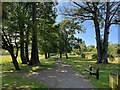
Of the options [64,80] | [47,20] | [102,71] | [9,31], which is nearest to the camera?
[64,80]

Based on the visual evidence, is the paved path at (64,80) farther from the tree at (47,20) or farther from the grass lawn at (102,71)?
the tree at (47,20)

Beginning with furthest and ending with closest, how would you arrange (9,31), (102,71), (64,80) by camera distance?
(102,71)
(9,31)
(64,80)

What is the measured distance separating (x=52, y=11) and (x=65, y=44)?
866 inches

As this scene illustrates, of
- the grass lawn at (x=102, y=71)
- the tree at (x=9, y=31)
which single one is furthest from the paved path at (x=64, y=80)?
the tree at (x=9, y=31)

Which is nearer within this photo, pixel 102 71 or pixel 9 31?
pixel 9 31

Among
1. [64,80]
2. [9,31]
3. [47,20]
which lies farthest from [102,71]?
[47,20]

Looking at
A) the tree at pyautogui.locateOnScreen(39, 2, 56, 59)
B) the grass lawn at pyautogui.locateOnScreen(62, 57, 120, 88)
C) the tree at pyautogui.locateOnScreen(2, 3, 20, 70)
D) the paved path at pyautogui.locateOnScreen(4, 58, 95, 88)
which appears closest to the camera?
the paved path at pyautogui.locateOnScreen(4, 58, 95, 88)

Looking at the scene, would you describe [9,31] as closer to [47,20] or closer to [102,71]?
[102,71]

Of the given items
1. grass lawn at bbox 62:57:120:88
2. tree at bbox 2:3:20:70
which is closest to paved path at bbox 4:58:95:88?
grass lawn at bbox 62:57:120:88

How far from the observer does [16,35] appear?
1755cm

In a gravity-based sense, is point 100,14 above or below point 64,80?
above

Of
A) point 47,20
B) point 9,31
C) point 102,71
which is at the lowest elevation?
point 102,71

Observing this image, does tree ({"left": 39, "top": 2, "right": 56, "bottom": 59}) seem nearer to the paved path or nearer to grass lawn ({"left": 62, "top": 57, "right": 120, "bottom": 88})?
grass lawn ({"left": 62, "top": 57, "right": 120, "bottom": 88})

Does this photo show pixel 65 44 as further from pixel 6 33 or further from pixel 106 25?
pixel 6 33
